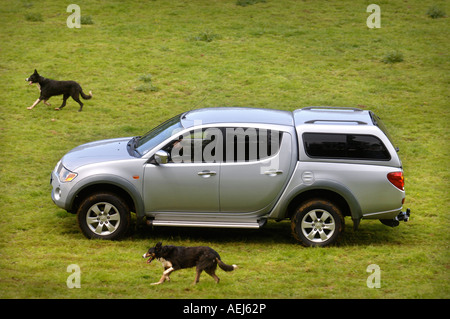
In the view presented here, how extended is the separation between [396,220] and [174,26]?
14078mm

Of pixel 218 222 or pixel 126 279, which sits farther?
pixel 218 222

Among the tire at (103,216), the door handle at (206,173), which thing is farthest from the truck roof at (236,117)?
the tire at (103,216)

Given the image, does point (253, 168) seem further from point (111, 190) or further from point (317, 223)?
point (111, 190)

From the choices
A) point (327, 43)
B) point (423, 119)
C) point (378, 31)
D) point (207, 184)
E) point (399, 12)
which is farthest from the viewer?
point (399, 12)

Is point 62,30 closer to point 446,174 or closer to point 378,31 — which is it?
point 378,31

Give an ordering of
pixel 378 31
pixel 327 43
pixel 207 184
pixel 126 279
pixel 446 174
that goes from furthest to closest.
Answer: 1. pixel 378 31
2. pixel 327 43
3. pixel 446 174
4. pixel 207 184
5. pixel 126 279

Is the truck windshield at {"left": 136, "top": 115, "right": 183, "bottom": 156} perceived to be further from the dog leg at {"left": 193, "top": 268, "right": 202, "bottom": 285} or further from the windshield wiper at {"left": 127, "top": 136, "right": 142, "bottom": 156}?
the dog leg at {"left": 193, "top": 268, "right": 202, "bottom": 285}

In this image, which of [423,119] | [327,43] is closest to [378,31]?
[327,43]

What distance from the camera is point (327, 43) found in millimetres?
19812

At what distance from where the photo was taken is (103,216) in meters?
8.95

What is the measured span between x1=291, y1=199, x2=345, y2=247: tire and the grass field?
20 centimetres

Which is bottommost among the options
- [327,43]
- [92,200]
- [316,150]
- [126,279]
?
[126,279]

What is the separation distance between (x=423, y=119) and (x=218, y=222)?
8.21m

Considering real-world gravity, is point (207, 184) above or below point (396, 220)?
above
